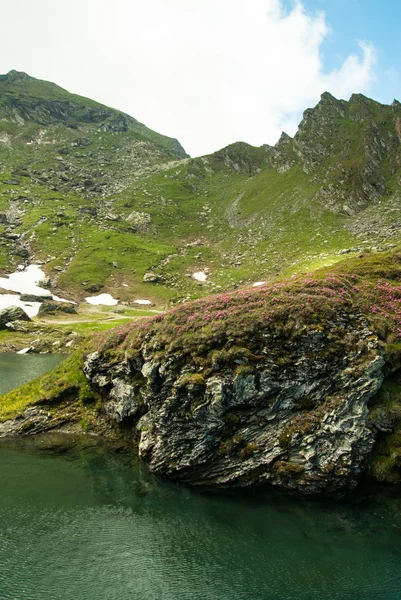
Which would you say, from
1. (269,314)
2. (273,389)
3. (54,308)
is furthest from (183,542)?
(54,308)

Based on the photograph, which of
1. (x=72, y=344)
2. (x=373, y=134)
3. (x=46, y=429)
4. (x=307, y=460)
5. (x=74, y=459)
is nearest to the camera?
(x=307, y=460)

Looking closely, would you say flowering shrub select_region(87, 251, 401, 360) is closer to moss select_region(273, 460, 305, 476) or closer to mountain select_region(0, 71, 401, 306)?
moss select_region(273, 460, 305, 476)

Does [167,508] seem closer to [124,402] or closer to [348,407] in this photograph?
[124,402]

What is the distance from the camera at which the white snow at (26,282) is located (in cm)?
12943

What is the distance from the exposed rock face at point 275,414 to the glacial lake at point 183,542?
1638 millimetres

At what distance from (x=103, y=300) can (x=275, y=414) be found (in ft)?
380

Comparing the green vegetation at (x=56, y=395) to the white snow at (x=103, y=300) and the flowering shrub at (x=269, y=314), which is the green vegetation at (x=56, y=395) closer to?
the flowering shrub at (x=269, y=314)

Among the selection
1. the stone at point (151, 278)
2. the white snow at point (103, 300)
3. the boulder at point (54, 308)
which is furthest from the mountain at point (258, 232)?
the boulder at point (54, 308)

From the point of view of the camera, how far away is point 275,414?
27.6 metres

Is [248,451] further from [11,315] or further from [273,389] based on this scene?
[11,315]

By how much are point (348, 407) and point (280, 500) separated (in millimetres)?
8432

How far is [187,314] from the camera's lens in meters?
34.6

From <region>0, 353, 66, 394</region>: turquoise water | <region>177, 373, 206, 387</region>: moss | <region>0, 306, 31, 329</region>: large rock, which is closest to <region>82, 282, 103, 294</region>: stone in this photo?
<region>0, 306, 31, 329</region>: large rock

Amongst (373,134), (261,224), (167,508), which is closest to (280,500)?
(167,508)
